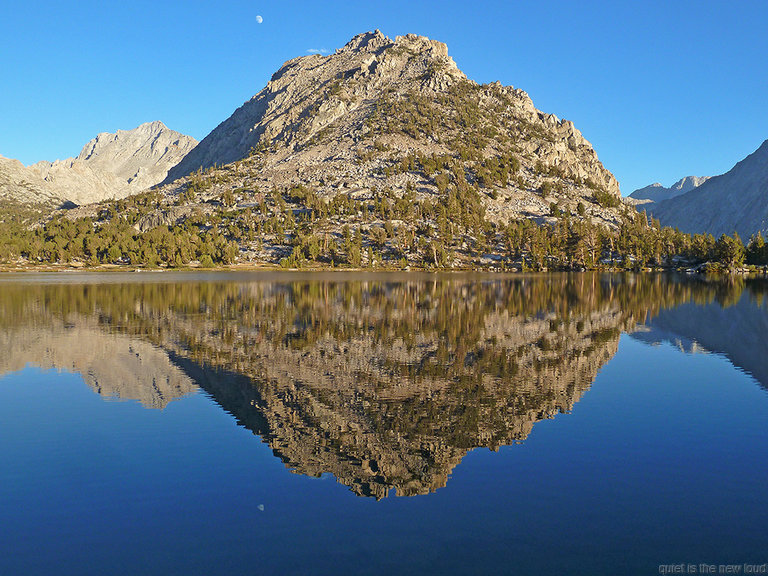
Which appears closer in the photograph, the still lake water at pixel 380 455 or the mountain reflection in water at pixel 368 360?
the still lake water at pixel 380 455

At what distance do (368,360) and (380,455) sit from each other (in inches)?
711

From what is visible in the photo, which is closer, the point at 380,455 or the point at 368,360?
the point at 380,455

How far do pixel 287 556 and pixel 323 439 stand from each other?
901cm

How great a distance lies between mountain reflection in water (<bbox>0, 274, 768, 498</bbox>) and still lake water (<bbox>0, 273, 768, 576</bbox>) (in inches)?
8.8

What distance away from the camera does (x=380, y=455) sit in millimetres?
21078

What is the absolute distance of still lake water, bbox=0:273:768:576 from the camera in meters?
14.4

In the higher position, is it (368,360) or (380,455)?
(368,360)

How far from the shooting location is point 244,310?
239 feet

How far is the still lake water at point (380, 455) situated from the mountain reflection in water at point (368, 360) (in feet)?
0.73

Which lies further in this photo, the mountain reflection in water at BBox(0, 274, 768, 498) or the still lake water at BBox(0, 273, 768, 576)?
the mountain reflection in water at BBox(0, 274, 768, 498)

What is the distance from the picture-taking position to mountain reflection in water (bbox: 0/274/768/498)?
2286 cm

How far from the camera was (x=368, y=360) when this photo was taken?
39062mm

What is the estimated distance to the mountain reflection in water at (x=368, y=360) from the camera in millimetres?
22859

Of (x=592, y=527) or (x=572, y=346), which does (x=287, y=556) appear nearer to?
(x=592, y=527)
